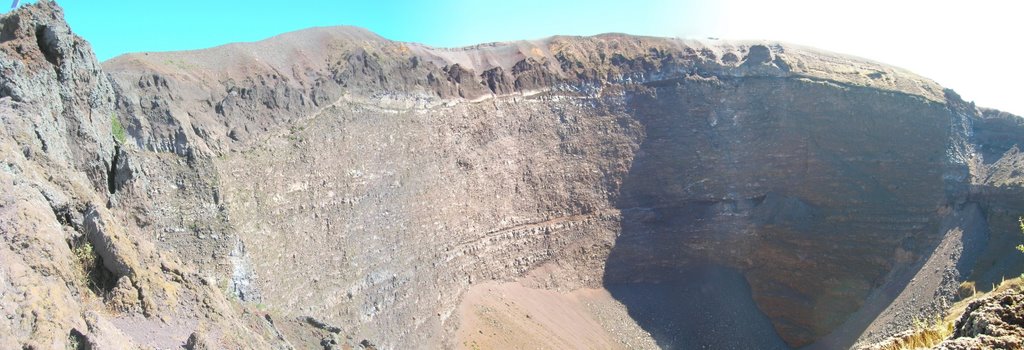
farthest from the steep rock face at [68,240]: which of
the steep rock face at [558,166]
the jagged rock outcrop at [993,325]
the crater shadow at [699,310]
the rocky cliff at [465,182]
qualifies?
the crater shadow at [699,310]

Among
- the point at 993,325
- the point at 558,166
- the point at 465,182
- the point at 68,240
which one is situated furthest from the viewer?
the point at 558,166

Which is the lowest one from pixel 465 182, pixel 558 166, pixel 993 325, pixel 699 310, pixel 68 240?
pixel 699 310

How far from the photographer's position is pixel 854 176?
113 feet

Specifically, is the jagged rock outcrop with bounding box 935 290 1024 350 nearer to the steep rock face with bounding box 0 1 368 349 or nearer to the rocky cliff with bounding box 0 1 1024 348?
the steep rock face with bounding box 0 1 368 349

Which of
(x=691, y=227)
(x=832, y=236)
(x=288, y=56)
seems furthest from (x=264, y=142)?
(x=832, y=236)

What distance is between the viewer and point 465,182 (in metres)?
31.7

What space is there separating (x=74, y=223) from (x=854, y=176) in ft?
114

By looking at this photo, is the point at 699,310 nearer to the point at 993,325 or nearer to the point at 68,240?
the point at 993,325

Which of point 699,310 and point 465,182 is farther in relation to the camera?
point 699,310

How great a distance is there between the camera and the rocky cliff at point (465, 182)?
36.6ft

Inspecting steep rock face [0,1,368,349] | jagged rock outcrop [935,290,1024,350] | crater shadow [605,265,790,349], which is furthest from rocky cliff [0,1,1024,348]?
jagged rock outcrop [935,290,1024,350]

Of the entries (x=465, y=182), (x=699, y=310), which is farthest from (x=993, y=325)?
(x=699, y=310)

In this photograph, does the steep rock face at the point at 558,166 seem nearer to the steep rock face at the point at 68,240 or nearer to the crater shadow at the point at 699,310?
the crater shadow at the point at 699,310

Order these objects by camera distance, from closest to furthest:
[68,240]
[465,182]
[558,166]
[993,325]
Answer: [993,325] → [68,240] → [465,182] → [558,166]
